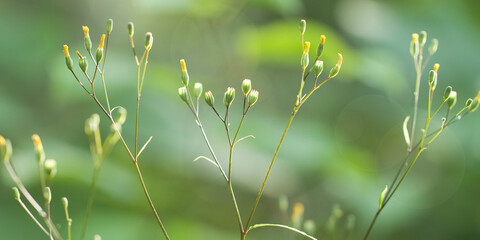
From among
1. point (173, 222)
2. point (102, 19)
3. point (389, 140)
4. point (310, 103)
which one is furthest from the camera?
point (102, 19)

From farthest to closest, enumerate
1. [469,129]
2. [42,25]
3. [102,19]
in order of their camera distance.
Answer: [102,19] → [42,25] → [469,129]

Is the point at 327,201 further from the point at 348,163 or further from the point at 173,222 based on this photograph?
the point at 173,222

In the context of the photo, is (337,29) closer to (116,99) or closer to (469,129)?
(469,129)

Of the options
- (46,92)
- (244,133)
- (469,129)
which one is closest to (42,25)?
(46,92)

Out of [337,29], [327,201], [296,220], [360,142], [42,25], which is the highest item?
[337,29]

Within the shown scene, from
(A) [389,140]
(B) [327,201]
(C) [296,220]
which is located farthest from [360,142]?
(C) [296,220]

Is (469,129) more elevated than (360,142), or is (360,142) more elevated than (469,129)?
(469,129)

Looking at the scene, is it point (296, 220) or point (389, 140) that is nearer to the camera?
point (296, 220)
